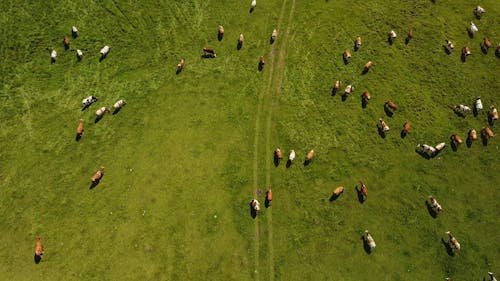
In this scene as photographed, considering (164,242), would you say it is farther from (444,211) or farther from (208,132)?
(444,211)

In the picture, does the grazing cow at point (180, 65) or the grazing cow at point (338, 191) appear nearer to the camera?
the grazing cow at point (338, 191)

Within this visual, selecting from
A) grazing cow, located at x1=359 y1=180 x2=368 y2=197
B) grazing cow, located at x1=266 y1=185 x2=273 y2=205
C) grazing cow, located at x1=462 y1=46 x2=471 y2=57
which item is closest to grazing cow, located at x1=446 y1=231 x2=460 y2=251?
grazing cow, located at x1=359 y1=180 x2=368 y2=197

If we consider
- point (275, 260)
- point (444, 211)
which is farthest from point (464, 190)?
point (275, 260)

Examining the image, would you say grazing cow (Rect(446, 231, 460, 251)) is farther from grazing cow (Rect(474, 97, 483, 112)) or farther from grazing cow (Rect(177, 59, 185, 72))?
grazing cow (Rect(177, 59, 185, 72))

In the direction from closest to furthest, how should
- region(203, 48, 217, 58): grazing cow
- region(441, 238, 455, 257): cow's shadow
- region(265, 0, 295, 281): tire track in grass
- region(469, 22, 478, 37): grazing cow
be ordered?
region(265, 0, 295, 281): tire track in grass, region(441, 238, 455, 257): cow's shadow, region(203, 48, 217, 58): grazing cow, region(469, 22, 478, 37): grazing cow

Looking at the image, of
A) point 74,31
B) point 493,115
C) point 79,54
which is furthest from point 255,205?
point 493,115

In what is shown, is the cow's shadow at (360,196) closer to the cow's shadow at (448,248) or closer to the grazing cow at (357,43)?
the cow's shadow at (448,248)

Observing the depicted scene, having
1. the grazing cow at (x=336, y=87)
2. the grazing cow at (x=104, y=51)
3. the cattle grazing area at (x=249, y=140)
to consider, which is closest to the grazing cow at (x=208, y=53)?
the cattle grazing area at (x=249, y=140)
